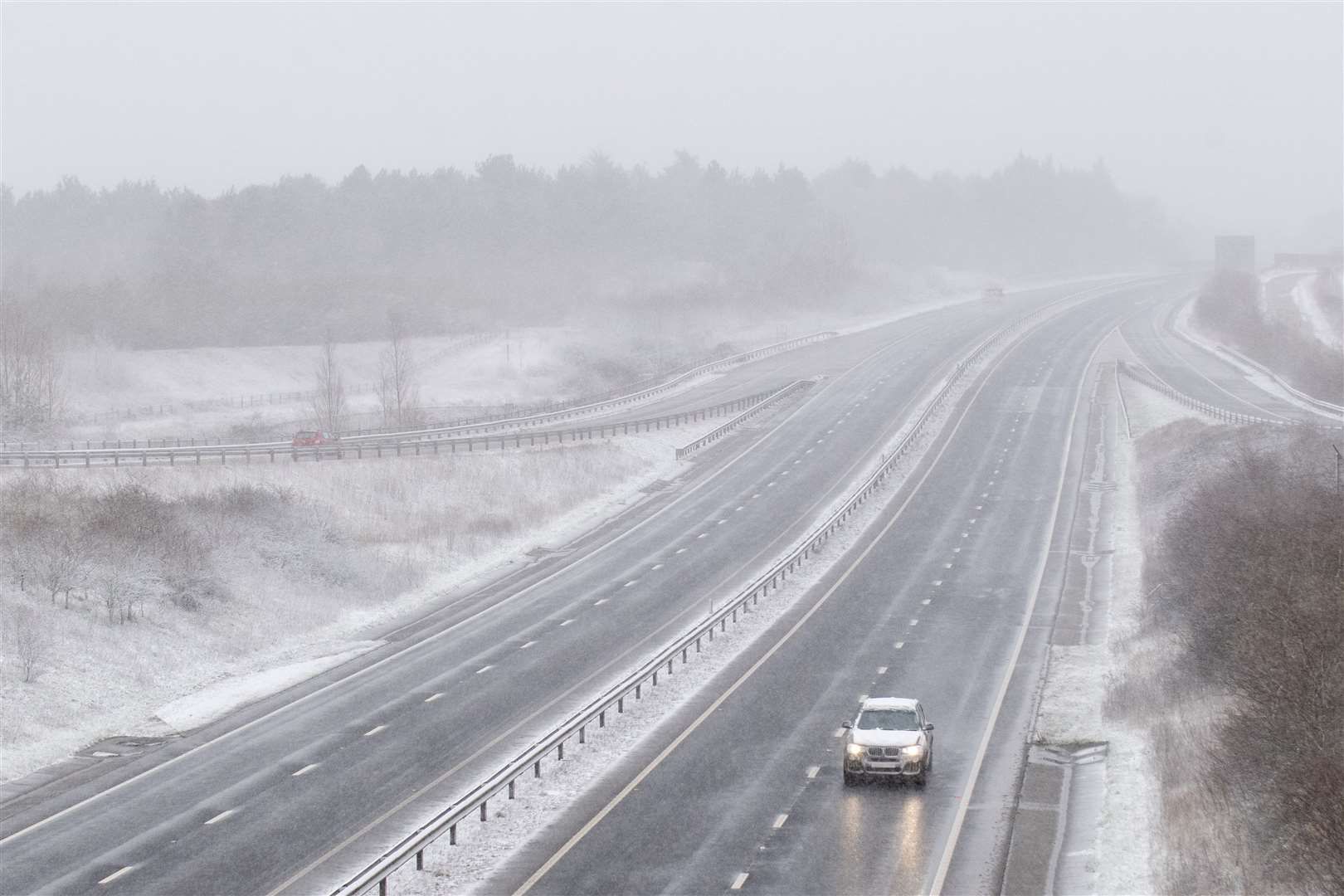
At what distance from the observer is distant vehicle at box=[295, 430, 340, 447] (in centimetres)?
6975

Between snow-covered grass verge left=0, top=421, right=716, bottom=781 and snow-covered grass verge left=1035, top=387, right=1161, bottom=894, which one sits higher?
snow-covered grass verge left=0, top=421, right=716, bottom=781

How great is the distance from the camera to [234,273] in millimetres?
136375

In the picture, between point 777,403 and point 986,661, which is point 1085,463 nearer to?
point 777,403

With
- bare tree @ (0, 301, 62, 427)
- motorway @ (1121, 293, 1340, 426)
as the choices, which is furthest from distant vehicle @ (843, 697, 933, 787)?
bare tree @ (0, 301, 62, 427)

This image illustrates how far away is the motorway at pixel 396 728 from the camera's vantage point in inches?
949

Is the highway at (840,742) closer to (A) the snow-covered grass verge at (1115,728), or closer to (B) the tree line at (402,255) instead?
(A) the snow-covered grass verge at (1115,728)

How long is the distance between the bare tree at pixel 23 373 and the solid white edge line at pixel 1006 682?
52805mm

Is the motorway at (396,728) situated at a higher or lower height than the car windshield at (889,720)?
lower

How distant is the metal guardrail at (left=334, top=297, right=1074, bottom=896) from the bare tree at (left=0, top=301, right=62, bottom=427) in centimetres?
4429

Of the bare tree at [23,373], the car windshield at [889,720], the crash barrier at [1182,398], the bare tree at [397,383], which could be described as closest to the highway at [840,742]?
the car windshield at [889,720]

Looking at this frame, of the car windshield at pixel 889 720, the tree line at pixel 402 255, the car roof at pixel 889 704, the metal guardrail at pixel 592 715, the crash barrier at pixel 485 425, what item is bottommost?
the metal guardrail at pixel 592 715

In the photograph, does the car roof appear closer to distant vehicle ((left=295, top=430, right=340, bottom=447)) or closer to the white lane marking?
the white lane marking

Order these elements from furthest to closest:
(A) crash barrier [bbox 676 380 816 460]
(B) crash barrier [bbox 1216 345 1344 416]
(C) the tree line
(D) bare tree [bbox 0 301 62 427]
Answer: (C) the tree line < (B) crash barrier [bbox 1216 345 1344 416] < (A) crash barrier [bbox 676 380 816 460] < (D) bare tree [bbox 0 301 62 427]

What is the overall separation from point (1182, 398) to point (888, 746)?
64.8 metres
